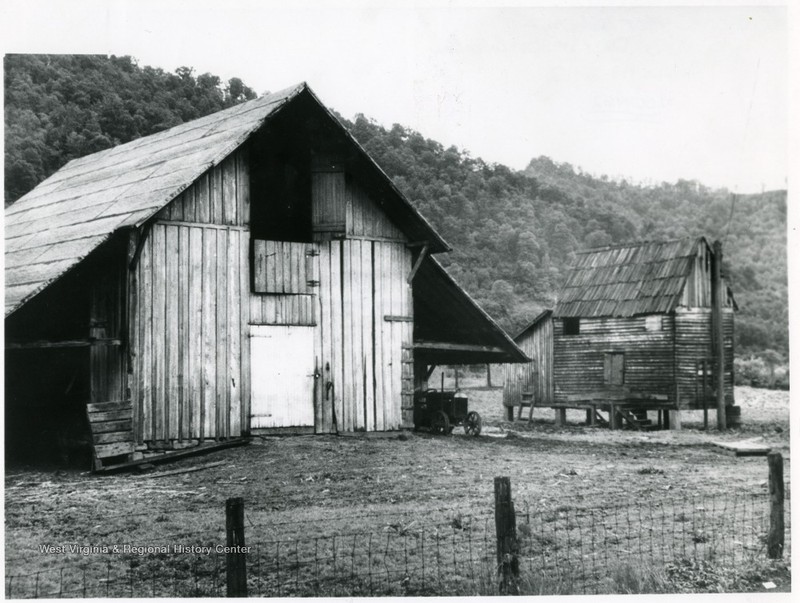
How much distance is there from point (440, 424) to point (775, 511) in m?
12.1

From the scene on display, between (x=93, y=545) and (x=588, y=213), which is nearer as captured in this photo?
(x=93, y=545)

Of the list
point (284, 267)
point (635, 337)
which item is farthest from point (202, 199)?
point (635, 337)

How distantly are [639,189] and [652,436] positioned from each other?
209 ft

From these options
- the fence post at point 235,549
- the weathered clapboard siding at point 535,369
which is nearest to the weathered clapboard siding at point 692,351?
the weathered clapboard siding at point 535,369

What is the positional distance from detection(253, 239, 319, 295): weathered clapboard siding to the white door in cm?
80

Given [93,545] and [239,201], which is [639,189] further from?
[93,545]

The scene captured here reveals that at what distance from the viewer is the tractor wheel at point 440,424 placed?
2189 centimetres

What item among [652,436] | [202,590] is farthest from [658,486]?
[652,436]

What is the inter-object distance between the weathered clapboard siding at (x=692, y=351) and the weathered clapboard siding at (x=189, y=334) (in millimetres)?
17175

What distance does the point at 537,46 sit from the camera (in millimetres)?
13578

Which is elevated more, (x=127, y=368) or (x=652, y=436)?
(x=127, y=368)

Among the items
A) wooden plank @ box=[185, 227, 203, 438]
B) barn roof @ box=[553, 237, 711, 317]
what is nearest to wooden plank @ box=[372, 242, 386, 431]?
wooden plank @ box=[185, 227, 203, 438]

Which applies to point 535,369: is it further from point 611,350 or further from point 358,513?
point 358,513

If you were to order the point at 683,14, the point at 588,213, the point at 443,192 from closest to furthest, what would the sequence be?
1. the point at 683,14
2. the point at 443,192
3. the point at 588,213
